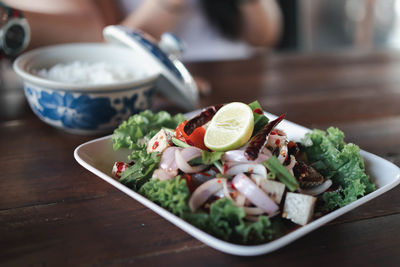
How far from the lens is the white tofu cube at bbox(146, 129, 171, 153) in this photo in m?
0.99

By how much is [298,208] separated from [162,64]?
838 millimetres

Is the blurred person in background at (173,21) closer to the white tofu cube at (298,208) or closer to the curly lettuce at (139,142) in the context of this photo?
the curly lettuce at (139,142)

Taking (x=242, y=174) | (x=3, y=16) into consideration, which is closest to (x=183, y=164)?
(x=242, y=174)

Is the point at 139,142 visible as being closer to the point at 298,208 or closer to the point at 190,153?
the point at 190,153

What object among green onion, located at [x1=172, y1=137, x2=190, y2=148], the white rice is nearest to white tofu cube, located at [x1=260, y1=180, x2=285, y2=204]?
green onion, located at [x1=172, y1=137, x2=190, y2=148]

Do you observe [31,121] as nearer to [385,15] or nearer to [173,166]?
[173,166]

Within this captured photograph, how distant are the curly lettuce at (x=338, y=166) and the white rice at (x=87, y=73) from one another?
28.8 inches

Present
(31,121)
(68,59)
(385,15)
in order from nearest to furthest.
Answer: (31,121), (68,59), (385,15)

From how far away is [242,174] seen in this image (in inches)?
34.0

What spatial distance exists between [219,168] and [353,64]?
1853 mm

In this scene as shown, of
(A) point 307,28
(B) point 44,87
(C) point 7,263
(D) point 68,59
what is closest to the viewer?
(C) point 7,263

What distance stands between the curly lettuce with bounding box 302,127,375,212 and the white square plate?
0.04 m

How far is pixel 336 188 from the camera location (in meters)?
0.98

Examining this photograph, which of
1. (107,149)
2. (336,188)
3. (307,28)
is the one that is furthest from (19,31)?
(307,28)
